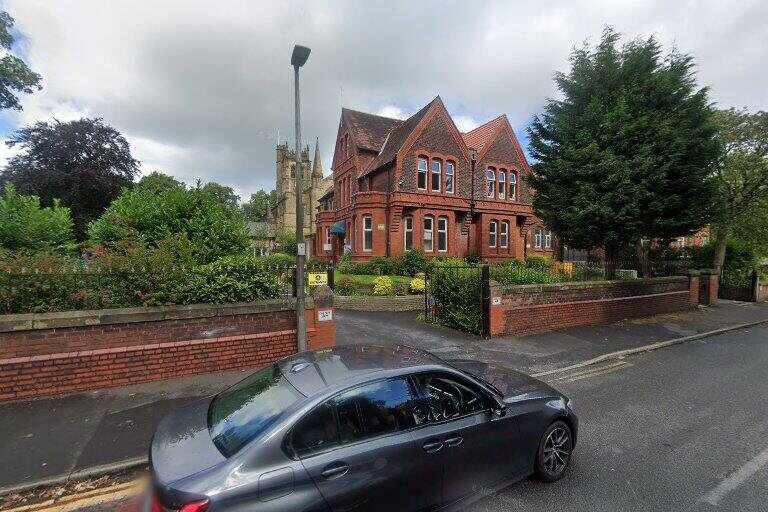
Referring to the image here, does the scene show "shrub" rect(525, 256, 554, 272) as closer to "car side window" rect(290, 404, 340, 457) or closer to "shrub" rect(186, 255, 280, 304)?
"shrub" rect(186, 255, 280, 304)

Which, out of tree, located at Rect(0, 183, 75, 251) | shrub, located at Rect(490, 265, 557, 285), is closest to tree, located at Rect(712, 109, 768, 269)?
shrub, located at Rect(490, 265, 557, 285)

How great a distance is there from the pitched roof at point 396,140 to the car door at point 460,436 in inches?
817

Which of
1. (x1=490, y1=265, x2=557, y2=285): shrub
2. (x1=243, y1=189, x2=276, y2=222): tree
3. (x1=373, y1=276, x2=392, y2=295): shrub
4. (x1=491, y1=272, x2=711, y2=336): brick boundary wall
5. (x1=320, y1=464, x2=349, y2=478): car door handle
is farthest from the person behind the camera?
(x1=243, y1=189, x2=276, y2=222): tree

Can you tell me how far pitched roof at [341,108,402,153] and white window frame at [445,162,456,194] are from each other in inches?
227

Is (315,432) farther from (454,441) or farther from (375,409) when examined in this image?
(454,441)

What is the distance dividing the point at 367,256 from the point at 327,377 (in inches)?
797

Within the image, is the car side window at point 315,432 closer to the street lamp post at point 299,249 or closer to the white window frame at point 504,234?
the street lamp post at point 299,249

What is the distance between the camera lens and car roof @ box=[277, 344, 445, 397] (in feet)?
9.38

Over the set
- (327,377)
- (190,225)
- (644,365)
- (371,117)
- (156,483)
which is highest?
(371,117)

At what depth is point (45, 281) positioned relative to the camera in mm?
5598

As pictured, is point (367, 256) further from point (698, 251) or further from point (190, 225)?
point (698, 251)

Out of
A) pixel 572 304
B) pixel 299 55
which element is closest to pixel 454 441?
pixel 299 55

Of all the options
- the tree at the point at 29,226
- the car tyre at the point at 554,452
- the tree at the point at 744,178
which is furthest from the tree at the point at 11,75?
the tree at the point at 744,178

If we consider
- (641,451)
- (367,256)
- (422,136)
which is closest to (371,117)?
(422,136)
